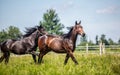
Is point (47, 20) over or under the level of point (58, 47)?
over

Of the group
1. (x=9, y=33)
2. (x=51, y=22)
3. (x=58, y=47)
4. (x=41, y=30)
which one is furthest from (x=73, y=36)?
(x=9, y=33)

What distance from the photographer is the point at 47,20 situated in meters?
62.9

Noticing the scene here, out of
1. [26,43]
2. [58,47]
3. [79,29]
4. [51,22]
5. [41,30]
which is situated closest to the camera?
[79,29]

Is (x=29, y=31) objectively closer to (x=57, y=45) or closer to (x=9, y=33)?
(x=57, y=45)

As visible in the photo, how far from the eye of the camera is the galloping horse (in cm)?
1270

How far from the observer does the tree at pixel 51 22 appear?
60550mm

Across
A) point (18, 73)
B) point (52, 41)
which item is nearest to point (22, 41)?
point (52, 41)

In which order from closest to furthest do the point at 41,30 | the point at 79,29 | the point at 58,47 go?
1. the point at 79,29
2. the point at 58,47
3. the point at 41,30

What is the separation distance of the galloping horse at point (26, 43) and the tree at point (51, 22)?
46.5 metres

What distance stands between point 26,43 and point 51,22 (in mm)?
49534

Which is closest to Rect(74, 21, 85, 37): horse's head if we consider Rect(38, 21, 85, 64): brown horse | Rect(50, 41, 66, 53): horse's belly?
Rect(38, 21, 85, 64): brown horse

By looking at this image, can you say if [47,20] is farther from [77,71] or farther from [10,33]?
[77,71]

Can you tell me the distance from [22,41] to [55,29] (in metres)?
47.3

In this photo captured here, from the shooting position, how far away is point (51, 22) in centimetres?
6216
